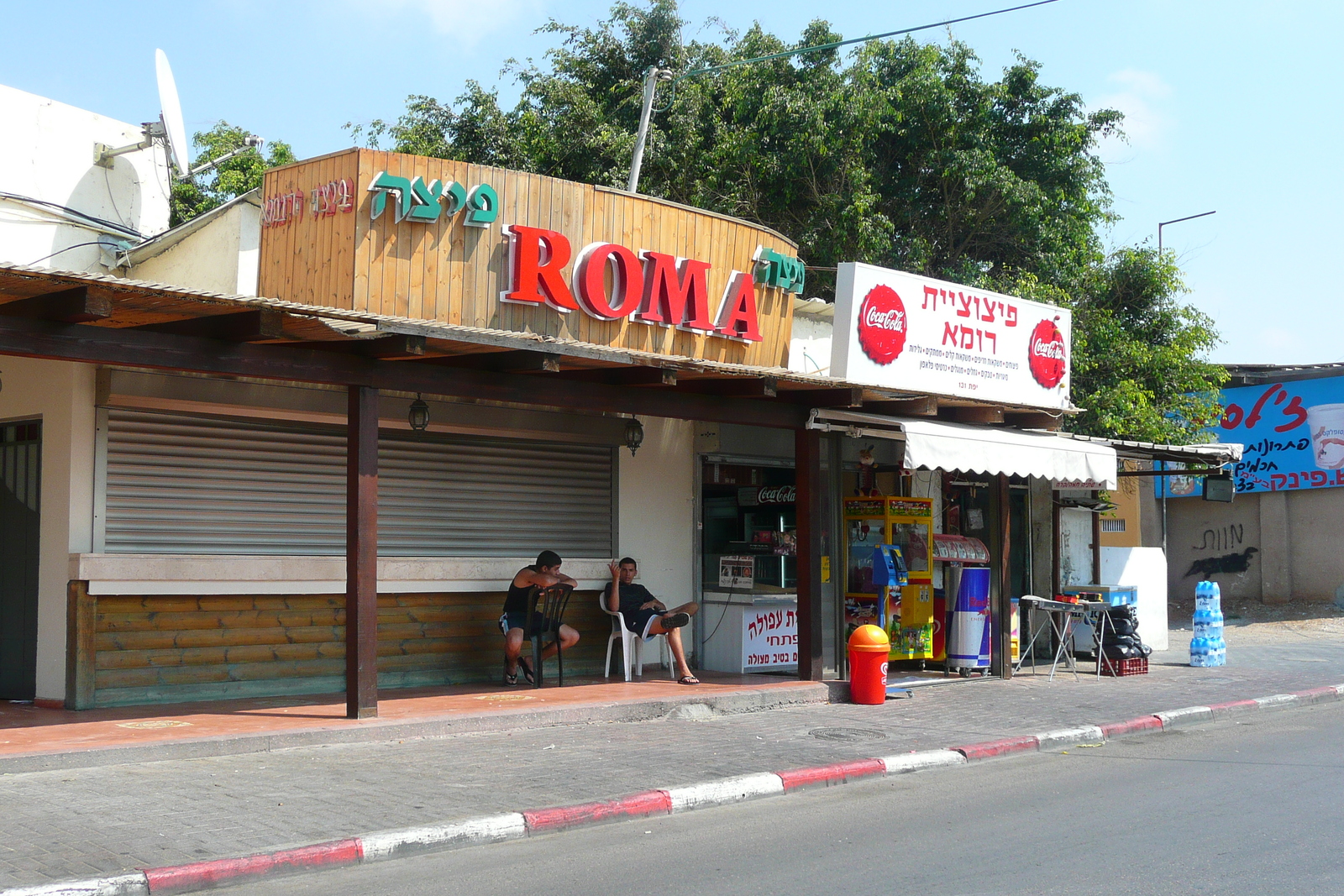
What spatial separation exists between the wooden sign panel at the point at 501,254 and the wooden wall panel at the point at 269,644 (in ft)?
9.21

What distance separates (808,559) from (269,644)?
5.31 meters

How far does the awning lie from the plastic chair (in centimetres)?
285

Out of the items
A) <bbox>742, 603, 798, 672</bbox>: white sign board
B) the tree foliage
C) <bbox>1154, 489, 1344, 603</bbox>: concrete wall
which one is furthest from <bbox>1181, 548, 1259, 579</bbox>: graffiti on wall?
<bbox>742, 603, 798, 672</bbox>: white sign board

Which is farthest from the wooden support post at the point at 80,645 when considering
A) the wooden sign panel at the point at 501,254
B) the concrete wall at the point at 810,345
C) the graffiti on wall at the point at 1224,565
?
the graffiti on wall at the point at 1224,565

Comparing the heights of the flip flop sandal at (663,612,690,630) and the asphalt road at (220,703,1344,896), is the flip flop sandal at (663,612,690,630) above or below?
above

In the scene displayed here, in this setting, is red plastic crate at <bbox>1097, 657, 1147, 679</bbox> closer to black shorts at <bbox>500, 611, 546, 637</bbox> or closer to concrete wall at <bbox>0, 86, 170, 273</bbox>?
black shorts at <bbox>500, 611, 546, 637</bbox>

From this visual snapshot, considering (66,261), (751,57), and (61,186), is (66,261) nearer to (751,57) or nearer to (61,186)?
(61,186)

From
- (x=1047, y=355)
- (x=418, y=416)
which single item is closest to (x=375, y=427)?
(x=418, y=416)

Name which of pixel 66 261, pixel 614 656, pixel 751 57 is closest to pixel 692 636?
pixel 614 656

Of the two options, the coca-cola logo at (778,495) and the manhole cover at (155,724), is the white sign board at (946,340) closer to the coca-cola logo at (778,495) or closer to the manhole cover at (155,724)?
the coca-cola logo at (778,495)

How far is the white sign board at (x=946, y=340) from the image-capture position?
13.1 metres

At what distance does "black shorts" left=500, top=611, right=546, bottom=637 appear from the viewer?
12.0m

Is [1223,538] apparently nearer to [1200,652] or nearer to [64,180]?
[1200,652]

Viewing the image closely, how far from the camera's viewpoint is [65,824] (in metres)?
6.48
